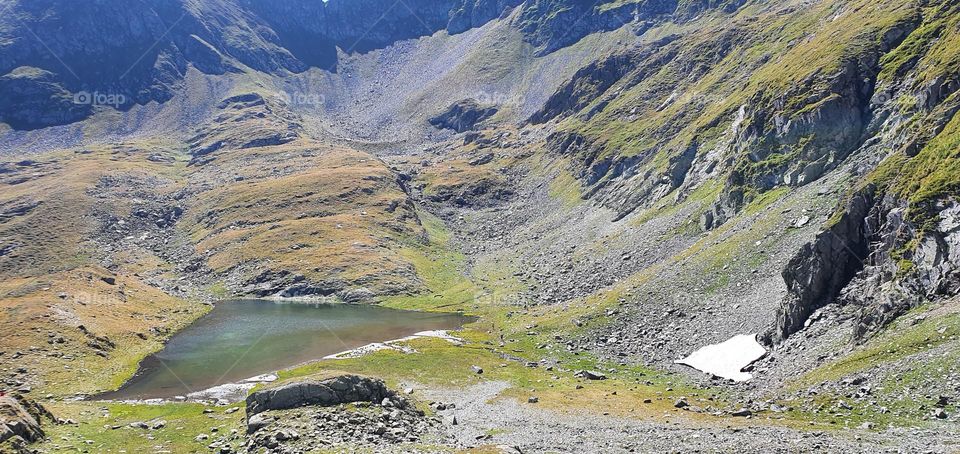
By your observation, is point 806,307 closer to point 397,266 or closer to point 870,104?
point 870,104

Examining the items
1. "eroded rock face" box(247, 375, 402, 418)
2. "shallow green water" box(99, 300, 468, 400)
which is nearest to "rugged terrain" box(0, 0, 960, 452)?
"eroded rock face" box(247, 375, 402, 418)

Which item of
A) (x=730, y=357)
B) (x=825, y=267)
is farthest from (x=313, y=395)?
(x=825, y=267)

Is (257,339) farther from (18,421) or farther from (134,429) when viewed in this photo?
(18,421)

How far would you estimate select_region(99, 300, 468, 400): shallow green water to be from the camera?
77869 millimetres

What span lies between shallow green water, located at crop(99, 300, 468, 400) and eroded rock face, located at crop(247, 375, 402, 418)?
28864 millimetres

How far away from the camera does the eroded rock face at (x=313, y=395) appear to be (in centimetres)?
4694

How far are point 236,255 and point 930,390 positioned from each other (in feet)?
522

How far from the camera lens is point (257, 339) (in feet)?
335

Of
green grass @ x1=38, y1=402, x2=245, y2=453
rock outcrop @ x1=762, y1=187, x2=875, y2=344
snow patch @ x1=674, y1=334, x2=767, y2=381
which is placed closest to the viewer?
green grass @ x1=38, y1=402, x2=245, y2=453

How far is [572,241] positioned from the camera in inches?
5925

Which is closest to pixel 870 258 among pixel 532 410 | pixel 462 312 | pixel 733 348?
pixel 733 348

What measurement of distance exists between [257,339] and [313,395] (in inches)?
2351

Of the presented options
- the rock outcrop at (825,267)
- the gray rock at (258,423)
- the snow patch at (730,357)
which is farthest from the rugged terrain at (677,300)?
the snow patch at (730,357)

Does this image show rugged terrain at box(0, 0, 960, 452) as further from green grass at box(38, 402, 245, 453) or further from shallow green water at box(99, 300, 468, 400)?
shallow green water at box(99, 300, 468, 400)
